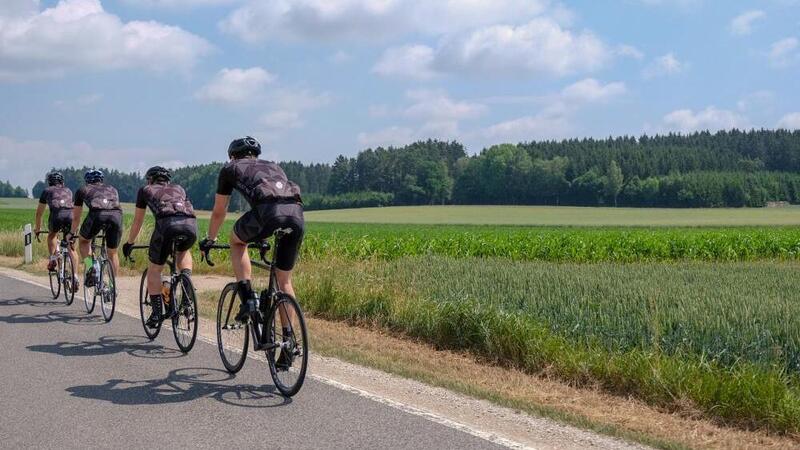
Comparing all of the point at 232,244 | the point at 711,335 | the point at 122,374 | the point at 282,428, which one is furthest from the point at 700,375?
the point at 122,374

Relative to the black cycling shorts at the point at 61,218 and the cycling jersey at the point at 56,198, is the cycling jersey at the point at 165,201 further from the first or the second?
the cycling jersey at the point at 56,198

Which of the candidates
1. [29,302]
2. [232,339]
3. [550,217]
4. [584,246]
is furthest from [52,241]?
[550,217]

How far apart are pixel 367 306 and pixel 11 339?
4.37 m

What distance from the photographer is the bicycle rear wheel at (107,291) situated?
10078 mm

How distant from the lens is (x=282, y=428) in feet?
17.2

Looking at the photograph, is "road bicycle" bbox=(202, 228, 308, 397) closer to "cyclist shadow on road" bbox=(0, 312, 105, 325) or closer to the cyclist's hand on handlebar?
the cyclist's hand on handlebar

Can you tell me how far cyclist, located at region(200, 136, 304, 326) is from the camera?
6.08m

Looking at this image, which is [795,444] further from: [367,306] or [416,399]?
[367,306]

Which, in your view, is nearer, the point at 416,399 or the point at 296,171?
the point at 416,399

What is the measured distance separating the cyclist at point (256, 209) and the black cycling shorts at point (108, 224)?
4.61m

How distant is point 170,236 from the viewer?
8164 millimetres

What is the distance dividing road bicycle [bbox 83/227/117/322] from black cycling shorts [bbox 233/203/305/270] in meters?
4.54

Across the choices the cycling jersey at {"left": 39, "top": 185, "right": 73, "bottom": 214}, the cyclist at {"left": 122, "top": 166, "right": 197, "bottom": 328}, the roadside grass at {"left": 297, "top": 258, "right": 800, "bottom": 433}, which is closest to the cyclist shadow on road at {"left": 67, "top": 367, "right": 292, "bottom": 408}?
the cyclist at {"left": 122, "top": 166, "right": 197, "bottom": 328}

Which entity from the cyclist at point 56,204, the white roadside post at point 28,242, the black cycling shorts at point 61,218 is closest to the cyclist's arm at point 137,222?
the cyclist at point 56,204
